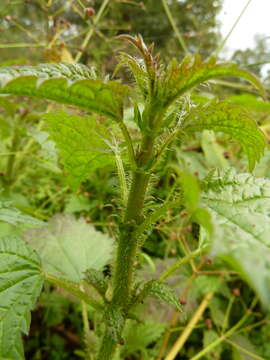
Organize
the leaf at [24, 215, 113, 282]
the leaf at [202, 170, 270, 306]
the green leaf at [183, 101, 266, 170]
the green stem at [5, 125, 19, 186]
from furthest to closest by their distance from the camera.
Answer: the green stem at [5, 125, 19, 186] < the leaf at [24, 215, 113, 282] < the green leaf at [183, 101, 266, 170] < the leaf at [202, 170, 270, 306]

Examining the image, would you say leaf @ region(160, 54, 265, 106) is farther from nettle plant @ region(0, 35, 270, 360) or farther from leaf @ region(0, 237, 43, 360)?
leaf @ region(0, 237, 43, 360)

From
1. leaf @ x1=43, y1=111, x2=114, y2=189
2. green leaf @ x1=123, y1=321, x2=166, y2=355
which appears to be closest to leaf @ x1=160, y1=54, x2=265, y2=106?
leaf @ x1=43, y1=111, x2=114, y2=189

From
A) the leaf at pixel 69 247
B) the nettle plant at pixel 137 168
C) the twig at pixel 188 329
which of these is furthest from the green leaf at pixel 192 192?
the twig at pixel 188 329

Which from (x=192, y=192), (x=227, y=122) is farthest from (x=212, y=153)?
(x=192, y=192)

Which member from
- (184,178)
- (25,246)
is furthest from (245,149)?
(25,246)

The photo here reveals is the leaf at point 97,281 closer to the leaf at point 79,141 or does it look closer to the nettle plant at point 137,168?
the nettle plant at point 137,168

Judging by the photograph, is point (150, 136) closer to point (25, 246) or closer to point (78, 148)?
point (78, 148)
